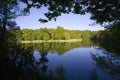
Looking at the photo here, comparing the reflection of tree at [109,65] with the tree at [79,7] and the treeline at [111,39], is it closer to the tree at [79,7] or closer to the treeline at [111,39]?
the treeline at [111,39]

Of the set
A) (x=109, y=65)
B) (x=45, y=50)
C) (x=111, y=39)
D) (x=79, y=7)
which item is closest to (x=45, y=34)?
(x=45, y=50)

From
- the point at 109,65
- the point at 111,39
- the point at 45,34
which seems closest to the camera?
the point at 111,39

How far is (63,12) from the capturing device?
377cm

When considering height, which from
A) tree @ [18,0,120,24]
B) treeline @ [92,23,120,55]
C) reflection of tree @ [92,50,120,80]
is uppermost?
tree @ [18,0,120,24]

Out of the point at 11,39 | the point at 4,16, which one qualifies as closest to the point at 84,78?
the point at 11,39

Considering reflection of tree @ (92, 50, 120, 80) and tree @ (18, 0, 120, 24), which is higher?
tree @ (18, 0, 120, 24)

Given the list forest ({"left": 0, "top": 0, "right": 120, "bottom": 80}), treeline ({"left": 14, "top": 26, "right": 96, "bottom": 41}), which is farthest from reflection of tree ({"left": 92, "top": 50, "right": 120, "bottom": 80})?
treeline ({"left": 14, "top": 26, "right": 96, "bottom": 41})

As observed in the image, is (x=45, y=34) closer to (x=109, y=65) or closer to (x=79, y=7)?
(x=109, y=65)

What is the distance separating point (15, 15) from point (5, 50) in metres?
6.21

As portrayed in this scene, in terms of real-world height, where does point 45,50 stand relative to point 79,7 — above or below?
below

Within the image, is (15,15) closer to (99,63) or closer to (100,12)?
(99,63)

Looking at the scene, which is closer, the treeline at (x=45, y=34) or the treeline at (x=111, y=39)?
the treeline at (x=111, y=39)

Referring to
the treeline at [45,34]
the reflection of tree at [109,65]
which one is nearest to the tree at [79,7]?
the reflection of tree at [109,65]

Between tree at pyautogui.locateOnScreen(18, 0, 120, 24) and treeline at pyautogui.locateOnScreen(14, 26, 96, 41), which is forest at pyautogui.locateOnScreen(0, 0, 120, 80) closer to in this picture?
tree at pyautogui.locateOnScreen(18, 0, 120, 24)
